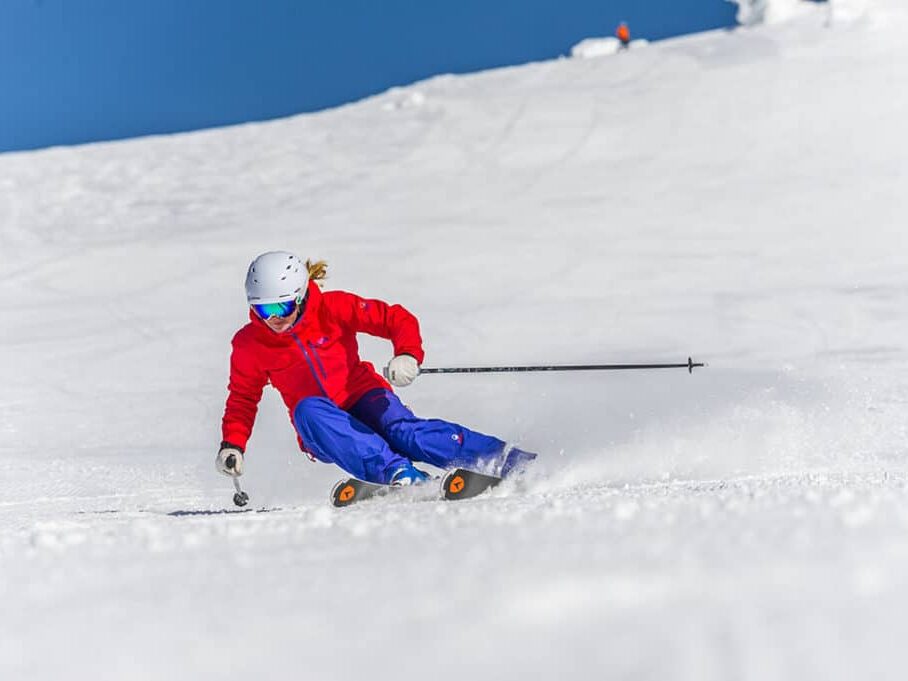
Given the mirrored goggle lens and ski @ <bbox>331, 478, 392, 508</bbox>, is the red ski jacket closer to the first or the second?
the mirrored goggle lens

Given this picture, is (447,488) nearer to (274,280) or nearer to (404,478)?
(404,478)

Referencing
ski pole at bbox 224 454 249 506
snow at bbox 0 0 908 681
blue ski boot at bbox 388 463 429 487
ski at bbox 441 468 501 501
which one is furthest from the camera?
ski pole at bbox 224 454 249 506

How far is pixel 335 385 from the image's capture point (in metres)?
4.69

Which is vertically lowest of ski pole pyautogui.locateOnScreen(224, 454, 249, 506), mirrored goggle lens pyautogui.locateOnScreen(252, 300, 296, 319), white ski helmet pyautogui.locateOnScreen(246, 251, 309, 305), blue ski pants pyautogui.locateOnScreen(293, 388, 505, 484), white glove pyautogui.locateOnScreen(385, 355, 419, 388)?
ski pole pyautogui.locateOnScreen(224, 454, 249, 506)

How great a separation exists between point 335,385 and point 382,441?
1.27 feet

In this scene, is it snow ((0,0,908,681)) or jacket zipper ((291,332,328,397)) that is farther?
jacket zipper ((291,332,328,397))

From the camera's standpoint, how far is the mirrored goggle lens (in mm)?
4453

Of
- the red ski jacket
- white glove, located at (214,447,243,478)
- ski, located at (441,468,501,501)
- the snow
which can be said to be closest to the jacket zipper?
the red ski jacket

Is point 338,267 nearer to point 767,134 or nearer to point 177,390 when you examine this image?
point 177,390

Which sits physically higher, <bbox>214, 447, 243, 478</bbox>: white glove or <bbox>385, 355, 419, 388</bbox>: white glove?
<bbox>385, 355, 419, 388</bbox>: white glove

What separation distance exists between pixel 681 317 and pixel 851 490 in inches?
252

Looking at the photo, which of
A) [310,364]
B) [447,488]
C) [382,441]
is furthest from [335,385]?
[447,488]

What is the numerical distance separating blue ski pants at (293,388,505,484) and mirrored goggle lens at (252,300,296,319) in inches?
15.2

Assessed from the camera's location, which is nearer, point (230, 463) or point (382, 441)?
point (382, 441)
